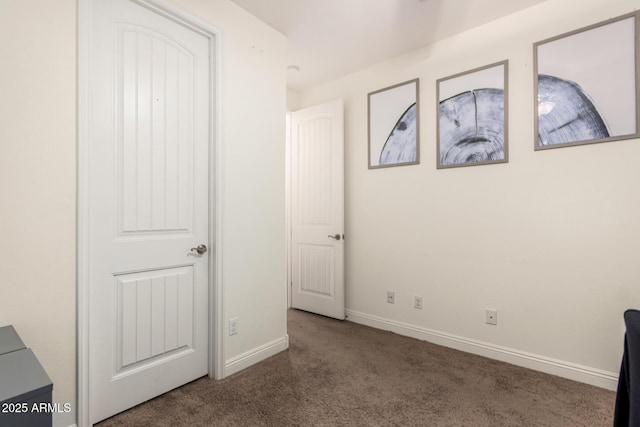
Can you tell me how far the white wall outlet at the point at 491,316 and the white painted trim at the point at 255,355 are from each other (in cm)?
156

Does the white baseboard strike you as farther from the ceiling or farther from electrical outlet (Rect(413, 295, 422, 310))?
the ceiling

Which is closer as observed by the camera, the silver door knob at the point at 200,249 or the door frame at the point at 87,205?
the door frame at the point at 87,205

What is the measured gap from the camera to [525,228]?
2.31 metres

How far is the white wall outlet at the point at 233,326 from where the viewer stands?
2191mm

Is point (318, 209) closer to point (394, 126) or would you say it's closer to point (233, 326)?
point (394, 126)

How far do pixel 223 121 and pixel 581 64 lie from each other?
2.33 metres

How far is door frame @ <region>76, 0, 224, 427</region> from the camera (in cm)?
155

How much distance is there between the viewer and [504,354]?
2.38 metres

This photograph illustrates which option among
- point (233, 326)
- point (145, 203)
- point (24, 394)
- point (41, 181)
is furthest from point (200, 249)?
point (24, 394)

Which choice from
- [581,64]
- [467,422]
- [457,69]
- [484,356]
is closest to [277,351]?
[467,422]

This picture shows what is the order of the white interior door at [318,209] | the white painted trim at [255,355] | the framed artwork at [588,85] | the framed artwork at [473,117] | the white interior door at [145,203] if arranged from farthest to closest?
the white interior door at [318,209] < the framed artwork at [473,117] < the white painted trim at [255,355] < the framed artwork at [588,85] < the white interior door at [145,203]

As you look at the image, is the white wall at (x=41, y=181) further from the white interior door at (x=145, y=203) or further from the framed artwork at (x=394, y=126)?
the framed artwork at (x=394, y=126)

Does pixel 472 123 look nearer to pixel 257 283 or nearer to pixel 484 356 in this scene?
pixel 484 356

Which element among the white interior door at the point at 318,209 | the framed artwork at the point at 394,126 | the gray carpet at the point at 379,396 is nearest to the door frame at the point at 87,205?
the gray carpet at the point at 379,396
